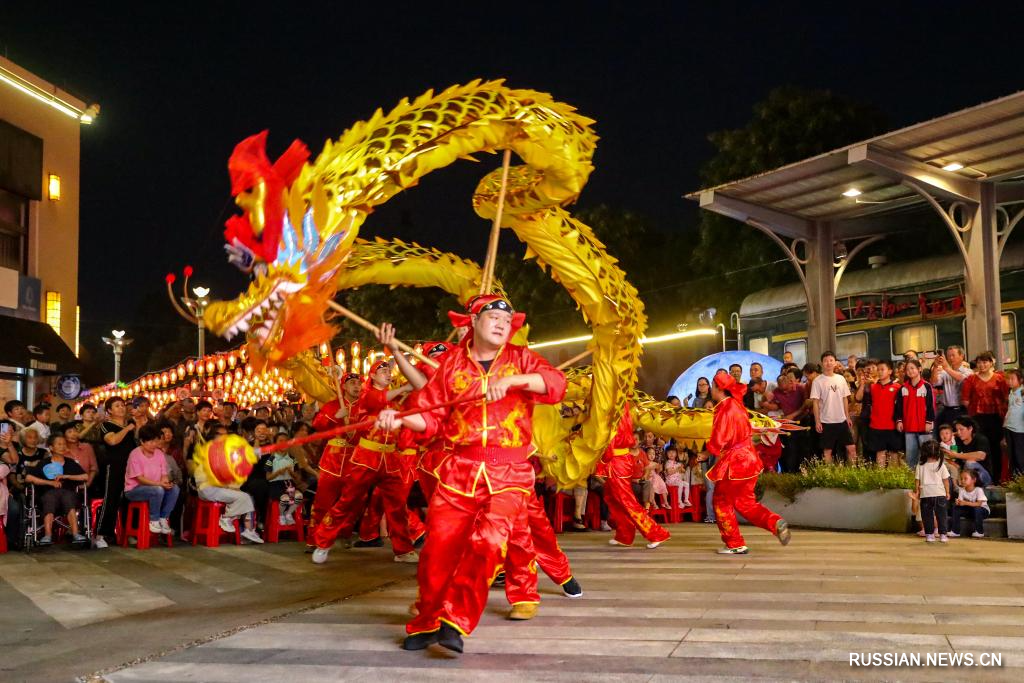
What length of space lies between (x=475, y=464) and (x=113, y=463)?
6.08 meters

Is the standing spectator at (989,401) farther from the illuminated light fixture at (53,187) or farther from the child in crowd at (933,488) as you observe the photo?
the illuminated light fixture at (53,187)

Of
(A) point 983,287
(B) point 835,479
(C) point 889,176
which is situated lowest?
(B) point 835,479

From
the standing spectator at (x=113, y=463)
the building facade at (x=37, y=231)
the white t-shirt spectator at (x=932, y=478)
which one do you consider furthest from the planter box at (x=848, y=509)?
the building facade at (x=37, y=231)

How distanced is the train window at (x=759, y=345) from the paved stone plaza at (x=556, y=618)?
25.7 feet

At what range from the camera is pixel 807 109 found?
80.9 feet

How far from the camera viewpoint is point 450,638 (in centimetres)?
452

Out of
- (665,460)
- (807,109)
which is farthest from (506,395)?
(807,109)

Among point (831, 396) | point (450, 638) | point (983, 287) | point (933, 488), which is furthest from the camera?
point (983, 287)

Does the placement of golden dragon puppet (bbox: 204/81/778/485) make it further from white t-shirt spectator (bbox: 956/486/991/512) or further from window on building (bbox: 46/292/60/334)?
window on building (bbox: 46/292/60/334)

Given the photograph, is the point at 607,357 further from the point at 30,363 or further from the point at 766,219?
the point at 30,363

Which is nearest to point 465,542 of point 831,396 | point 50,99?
point 831,396

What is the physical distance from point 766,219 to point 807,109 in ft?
38.7

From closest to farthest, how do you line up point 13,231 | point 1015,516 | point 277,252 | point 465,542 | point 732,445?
point 277,252 → point 465,542 → point 732,445 → point 1015,516 → point 13,231

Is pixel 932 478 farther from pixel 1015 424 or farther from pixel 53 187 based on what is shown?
pixel 53 187
